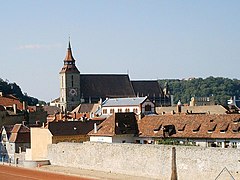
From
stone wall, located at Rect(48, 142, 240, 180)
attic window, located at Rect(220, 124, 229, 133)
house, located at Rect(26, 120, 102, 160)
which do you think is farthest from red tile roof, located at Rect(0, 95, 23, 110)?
attic window, located at Rect(220, 124, 229, 133)

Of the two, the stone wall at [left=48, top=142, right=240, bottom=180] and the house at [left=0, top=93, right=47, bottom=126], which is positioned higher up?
the house at [left=0, top=93, right=47, bottom=126]

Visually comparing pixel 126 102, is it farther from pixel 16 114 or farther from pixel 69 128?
pixel 69 128

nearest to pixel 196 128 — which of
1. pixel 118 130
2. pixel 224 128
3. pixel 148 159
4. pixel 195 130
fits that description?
pixel 195 130

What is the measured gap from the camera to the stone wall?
35.6 meters

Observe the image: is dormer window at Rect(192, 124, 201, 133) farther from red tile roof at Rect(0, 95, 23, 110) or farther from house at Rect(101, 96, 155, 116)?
red tile roof at Rect(0, 95, 23, 110)

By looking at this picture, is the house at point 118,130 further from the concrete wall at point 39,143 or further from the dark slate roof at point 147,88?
the dark slate roof at point 147,88

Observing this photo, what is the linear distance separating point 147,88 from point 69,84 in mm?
18369

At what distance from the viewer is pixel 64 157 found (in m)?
52.5

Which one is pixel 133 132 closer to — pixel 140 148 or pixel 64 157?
pixel 64 157

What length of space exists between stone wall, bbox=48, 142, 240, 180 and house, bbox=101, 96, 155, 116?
40542 millimetres

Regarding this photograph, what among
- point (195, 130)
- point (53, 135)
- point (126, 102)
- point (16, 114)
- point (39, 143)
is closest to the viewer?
point (195, 130)

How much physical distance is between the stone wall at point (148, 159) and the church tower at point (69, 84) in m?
78.7

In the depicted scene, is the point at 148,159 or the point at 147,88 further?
the point at 147,88

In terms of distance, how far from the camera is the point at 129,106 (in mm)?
100875
